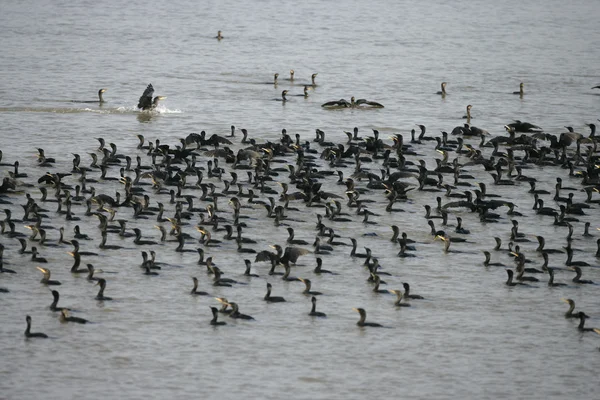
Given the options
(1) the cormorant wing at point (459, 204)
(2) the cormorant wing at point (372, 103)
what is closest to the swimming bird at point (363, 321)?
(1) the cormorant wing at point (459, 204)

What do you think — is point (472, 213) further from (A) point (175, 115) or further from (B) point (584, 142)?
(A) point (175, 115)

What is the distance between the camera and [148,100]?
40.4m

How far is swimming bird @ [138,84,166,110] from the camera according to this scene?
40.3 m

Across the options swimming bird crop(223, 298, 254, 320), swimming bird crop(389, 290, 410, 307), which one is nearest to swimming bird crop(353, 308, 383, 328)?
swimming bird crop(389, 290, 410, 307)

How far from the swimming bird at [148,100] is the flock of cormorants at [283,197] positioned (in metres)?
4.80

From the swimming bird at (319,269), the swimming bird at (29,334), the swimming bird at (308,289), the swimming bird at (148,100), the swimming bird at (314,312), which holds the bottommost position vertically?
the swimming bird at (29,334)

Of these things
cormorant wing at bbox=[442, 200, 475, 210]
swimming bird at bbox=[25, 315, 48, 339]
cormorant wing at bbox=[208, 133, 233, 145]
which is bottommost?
swimming bird at bbox=[25, 315, 48, 339]

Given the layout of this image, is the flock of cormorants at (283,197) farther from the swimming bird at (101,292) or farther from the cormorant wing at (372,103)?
the cormorant wing at (372,103)

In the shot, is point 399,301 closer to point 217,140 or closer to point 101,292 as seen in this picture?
point 101,292

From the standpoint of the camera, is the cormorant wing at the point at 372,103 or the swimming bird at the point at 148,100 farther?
the cormorant wing at the point at 372,103

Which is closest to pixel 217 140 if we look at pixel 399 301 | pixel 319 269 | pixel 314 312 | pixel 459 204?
pixel 459 204

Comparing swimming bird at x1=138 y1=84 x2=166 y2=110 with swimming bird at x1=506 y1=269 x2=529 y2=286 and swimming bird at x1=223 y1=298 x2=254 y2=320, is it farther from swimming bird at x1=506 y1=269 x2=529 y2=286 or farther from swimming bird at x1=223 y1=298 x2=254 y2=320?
swimming bird at x1=223 y1=298 x2=254 y2=320

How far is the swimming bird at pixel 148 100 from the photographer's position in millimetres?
40281

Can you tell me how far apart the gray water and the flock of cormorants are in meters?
0.23
